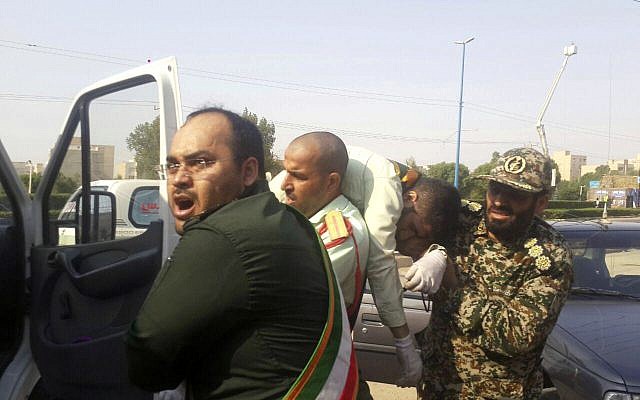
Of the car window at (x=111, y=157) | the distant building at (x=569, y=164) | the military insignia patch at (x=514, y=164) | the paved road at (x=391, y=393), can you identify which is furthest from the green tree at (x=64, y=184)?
the distant building at (x=569, y=164)

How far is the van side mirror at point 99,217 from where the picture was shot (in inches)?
108

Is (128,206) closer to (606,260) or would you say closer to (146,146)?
(146,146)

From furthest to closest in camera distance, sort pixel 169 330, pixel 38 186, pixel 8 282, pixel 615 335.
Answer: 1. pixel 615 335
2. pixel 38 186
3. pixel 8 282
4. pixel 169 330

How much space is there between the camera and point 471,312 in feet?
7.64

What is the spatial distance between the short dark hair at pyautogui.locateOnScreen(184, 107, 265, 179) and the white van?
0.93m

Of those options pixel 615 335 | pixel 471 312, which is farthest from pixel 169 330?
pixel 615 335

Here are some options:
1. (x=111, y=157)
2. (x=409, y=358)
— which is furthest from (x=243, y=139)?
(x=111, y=157)

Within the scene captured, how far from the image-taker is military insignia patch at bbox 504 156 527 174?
2.34 metres

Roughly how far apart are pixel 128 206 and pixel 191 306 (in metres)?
1.55

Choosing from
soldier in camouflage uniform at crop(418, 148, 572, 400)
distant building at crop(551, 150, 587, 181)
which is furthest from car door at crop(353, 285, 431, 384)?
distant building at crop(551, 150, 587, 181)

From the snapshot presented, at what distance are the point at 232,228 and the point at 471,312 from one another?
136 centimetres

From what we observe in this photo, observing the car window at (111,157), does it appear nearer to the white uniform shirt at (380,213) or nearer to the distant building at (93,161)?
the distant building at (93,161)

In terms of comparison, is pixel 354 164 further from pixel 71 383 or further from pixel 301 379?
pixel 71 383

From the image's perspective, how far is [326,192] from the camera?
2139 millimetres
